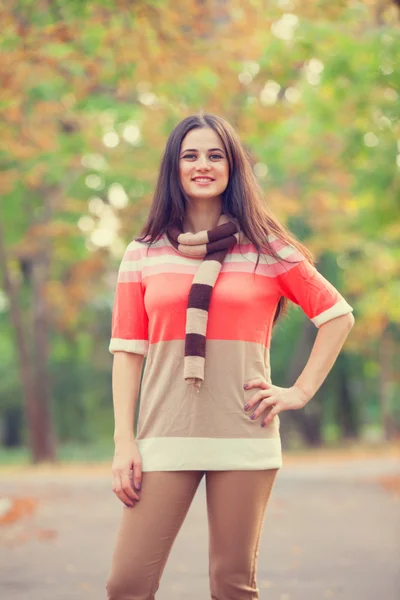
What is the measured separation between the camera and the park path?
700 centimetres

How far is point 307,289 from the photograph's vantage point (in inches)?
144

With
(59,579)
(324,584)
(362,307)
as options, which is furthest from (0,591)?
(362,307)

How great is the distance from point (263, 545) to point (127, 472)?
5768 millimetres

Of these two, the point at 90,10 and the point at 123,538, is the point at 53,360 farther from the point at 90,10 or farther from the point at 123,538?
the point at 123,538

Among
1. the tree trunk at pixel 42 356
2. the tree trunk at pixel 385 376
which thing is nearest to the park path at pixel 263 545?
the tree trunk at pixel 42 356

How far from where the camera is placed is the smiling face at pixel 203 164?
367 cm

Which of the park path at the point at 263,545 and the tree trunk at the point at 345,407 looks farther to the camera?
the tree trunk at the point at 345,407

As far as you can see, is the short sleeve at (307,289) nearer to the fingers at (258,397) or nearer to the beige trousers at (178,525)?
the fingers at (258,397)

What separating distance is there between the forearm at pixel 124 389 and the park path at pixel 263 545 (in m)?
3.34

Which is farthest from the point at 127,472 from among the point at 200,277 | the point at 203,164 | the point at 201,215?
the point at 203,164

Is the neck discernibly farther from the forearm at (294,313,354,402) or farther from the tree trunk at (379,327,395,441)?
the tree trunk at (379,327,395,441)

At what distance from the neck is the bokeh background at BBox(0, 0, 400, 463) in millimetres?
926

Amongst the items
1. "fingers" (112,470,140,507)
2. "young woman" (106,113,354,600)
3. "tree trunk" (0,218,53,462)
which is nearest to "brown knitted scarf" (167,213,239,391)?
"young woman" (106,113,354,600)

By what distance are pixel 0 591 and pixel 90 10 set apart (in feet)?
16.9
